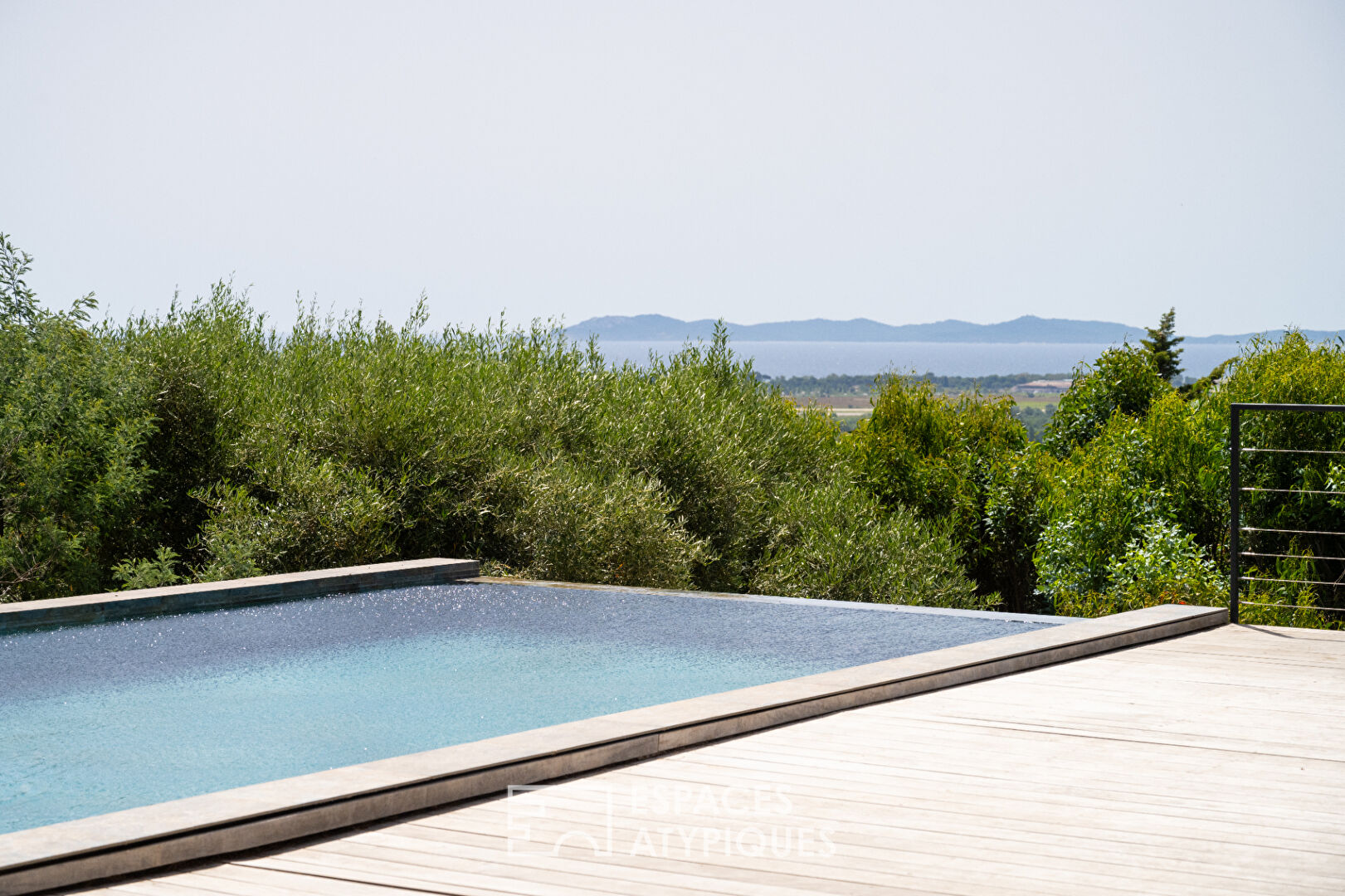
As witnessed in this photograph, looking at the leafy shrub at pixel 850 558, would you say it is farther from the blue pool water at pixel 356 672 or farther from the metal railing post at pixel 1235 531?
the metal railing post at pixel 1235 531

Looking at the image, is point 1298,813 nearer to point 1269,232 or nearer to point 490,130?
point 490,130

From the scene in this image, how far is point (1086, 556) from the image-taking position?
12.0 meters

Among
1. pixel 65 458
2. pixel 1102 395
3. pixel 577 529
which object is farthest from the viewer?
pixel 1102 395

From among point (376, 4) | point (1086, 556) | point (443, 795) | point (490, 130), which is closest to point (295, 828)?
point (443, 795)

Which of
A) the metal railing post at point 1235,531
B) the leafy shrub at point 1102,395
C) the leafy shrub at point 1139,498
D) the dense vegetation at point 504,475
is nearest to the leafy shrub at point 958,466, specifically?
the leafy shrub at point 1102,395

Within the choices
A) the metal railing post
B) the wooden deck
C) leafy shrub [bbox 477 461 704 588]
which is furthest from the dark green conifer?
the wooden deck

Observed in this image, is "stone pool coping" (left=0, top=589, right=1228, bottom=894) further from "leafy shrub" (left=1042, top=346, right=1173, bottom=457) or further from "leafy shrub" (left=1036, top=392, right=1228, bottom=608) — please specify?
"leafy shrub" (left=1042, top=346, right=1173, bottom=457)

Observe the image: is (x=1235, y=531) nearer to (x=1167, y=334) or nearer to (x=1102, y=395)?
(x=1102, y=395)

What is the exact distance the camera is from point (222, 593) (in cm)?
726

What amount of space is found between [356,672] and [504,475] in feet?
14.0

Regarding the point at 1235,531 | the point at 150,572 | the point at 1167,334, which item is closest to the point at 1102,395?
the point at 1235,531

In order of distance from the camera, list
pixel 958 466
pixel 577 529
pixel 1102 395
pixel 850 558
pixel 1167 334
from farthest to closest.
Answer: pixel 1167 334, pixel 958 466, pixel 1102 395, pixel 850 558, pixel 577 529

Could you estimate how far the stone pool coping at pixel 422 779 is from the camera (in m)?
2.67

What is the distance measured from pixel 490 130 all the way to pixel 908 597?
1317 cm
